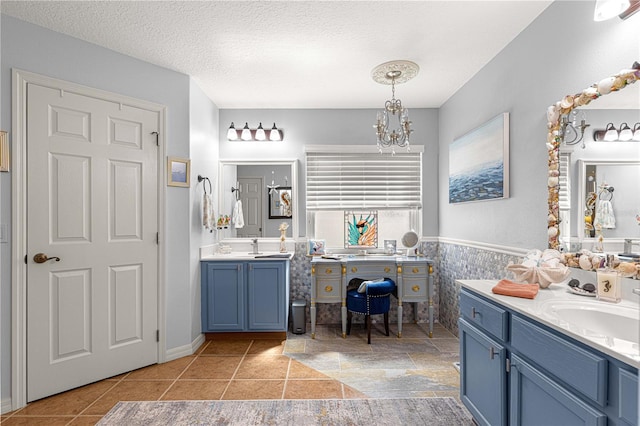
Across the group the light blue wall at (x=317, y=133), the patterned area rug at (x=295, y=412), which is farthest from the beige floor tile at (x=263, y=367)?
the light blue wall at (x=317, y=133)

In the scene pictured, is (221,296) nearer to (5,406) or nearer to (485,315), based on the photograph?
(5,406)

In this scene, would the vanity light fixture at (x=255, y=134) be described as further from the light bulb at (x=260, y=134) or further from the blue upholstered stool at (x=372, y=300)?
the blue upholstered stool at (x=372, y=300)

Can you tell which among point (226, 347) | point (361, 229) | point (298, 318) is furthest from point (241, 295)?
point (361, 229)

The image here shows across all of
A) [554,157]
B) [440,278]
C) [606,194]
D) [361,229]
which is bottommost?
[440,278]

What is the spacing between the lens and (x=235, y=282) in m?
3.45

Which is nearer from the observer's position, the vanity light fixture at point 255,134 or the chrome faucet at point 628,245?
the chrome faucet at point 628,245

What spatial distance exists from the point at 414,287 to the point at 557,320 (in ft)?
7.66

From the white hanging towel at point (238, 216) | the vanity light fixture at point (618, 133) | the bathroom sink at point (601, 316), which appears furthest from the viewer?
the white hanging towel at point (238, 216)

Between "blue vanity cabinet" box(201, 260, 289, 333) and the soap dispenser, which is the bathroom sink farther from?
"blue vanity cabinet" box(201, 260, 289, 333)

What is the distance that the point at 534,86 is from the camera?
7.55ft

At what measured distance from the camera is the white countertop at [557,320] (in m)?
1.02

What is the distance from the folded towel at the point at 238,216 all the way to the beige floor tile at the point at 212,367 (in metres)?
1.54

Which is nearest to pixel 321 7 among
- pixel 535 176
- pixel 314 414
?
pixel 535 176

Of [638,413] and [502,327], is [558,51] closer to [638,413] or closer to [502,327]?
[502,327]
